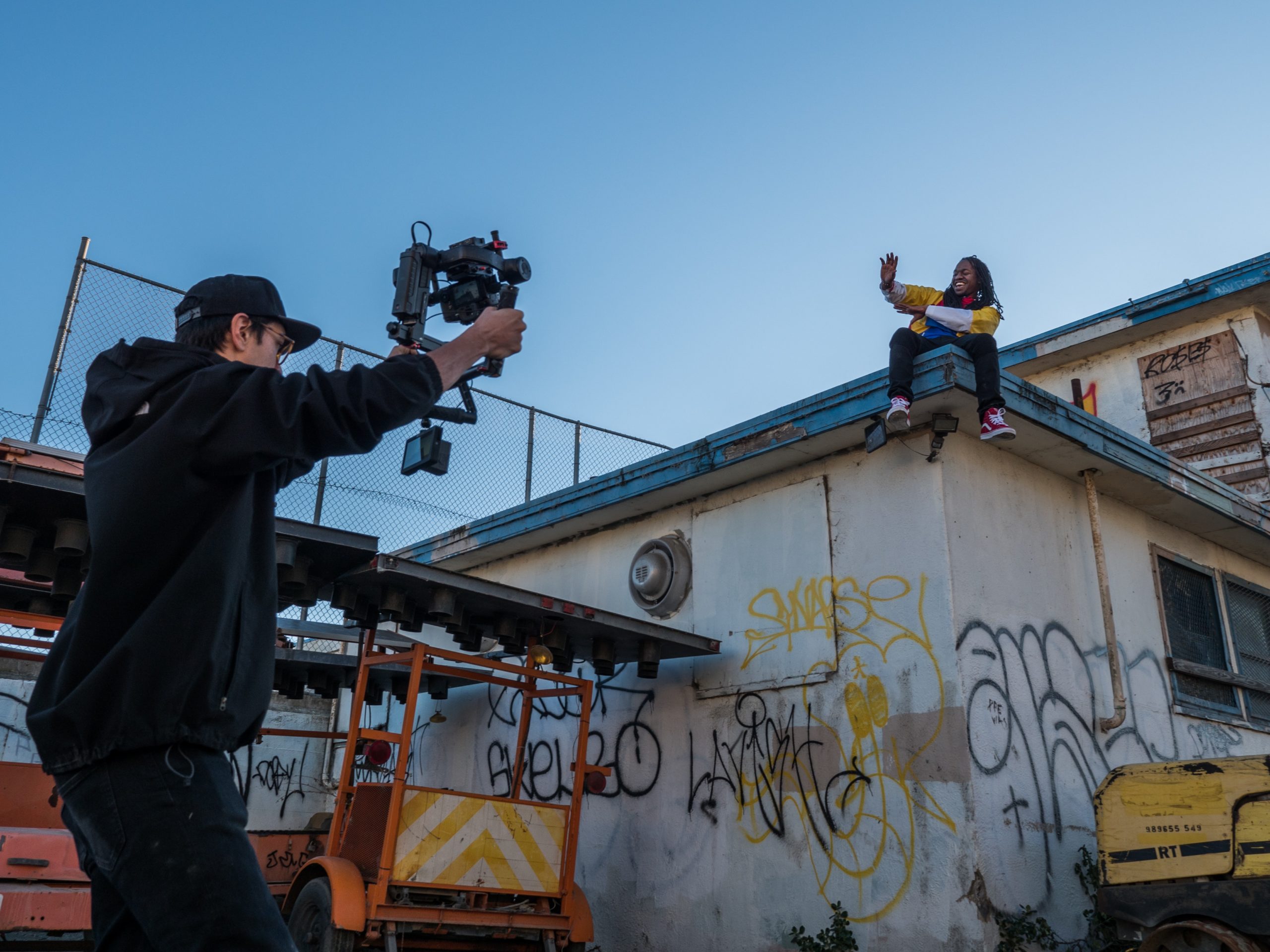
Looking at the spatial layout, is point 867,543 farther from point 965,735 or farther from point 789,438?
point 965,735

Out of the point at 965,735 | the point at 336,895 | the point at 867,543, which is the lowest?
the point at 336,895

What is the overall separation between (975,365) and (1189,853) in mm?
3347

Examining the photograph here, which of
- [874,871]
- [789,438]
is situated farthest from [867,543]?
[874,871]

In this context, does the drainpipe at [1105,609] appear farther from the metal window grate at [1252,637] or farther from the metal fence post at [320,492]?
the metal fence post at [320,492]

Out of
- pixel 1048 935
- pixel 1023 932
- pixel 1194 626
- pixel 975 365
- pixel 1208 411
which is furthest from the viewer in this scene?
pixel 1208 411

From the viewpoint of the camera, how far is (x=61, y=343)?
9.27 m

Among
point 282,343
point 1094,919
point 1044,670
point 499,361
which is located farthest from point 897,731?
point 282,343

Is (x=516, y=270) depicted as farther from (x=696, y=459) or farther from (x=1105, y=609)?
(x=1105, y=609)

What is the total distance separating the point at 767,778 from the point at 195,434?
21.5 ft

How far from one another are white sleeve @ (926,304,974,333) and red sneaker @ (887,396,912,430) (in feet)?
2.86

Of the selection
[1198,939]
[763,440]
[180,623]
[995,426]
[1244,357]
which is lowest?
[1198,939]

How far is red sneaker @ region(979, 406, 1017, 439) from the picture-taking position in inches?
281

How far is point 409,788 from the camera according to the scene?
693 cm

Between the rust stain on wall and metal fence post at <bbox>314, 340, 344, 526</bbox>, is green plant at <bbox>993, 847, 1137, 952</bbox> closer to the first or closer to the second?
the rust stain on wall
